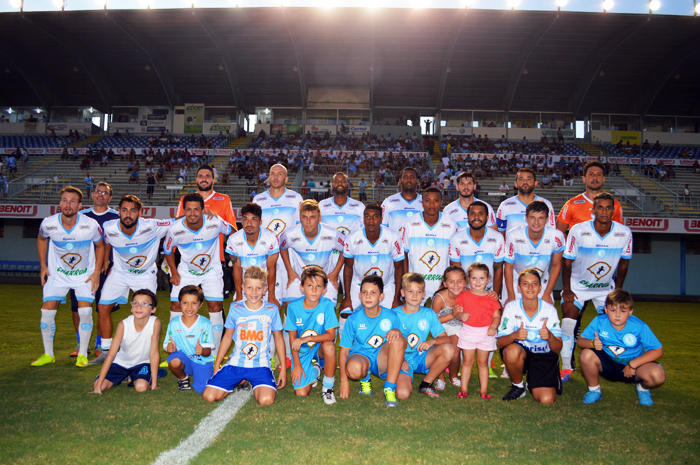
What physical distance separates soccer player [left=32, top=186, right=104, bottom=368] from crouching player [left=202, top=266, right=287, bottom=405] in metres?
2.33

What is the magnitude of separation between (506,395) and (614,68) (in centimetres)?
3013

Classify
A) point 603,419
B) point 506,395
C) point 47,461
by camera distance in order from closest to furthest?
point 47,461, point 603,419, point 506,395

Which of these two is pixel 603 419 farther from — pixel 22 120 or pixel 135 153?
pixel 22 120

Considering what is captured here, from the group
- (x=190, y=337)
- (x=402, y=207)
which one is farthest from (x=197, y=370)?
(x=402, y=207)

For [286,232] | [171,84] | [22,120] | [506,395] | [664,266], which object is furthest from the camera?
[22,120]

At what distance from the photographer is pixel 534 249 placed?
5.34 m

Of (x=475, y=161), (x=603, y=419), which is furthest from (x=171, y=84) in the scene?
(x=603, y=419)

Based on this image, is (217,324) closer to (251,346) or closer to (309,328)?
(251,346)

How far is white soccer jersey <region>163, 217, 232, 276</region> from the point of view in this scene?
5.49m

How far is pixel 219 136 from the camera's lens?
31.1 metres

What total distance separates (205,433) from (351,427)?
112cm

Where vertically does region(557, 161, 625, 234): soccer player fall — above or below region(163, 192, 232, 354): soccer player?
above

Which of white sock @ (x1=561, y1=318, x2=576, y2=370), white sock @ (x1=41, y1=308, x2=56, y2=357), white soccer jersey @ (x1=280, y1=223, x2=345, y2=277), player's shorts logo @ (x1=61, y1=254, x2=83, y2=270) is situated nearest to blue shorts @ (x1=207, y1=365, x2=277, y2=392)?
white soccer jersey @ (x1=280, y1=223, x2=345, y2=277)

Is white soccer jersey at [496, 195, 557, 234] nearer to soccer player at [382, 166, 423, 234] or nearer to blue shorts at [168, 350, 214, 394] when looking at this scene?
Result: soccer player at [382, 166, 423, 234]
